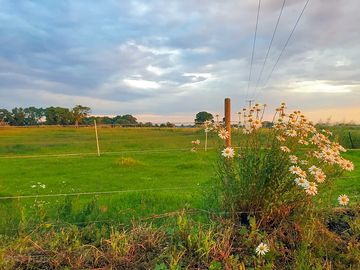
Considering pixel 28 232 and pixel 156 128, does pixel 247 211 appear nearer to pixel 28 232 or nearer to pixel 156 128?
pixel 28 232

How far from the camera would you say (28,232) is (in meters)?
3.03

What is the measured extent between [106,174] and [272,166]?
21.5 feet

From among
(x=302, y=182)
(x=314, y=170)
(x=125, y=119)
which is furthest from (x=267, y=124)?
(x=125, y=119)

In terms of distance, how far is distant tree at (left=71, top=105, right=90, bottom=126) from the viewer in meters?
15.2

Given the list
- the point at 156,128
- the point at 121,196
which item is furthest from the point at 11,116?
the point at 121,196

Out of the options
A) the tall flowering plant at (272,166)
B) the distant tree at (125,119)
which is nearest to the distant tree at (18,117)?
the distant tree at (125,119)

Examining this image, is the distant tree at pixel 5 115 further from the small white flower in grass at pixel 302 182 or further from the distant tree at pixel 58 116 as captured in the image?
the small white flower in grass at pixel 302 182

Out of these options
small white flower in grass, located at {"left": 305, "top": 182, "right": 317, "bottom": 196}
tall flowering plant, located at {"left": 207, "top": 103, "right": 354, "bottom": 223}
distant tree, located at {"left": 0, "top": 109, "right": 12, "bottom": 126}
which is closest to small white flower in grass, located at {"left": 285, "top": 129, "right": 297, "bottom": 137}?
tall flowering plant, located at {"left": 207, "top": 103, "right": 354, "bottom": 223}

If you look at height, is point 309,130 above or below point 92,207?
above

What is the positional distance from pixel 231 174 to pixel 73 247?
55.4 inches

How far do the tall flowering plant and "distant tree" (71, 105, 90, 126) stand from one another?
12923 millimetres

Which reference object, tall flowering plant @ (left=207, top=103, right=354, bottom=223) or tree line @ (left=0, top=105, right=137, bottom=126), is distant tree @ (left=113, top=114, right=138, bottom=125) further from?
tall flowering plant @ (left=207, top=103, right=354, bottom=223)

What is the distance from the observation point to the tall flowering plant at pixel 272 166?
288cm

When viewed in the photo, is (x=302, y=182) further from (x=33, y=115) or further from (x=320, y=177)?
(x=33, y=115)
